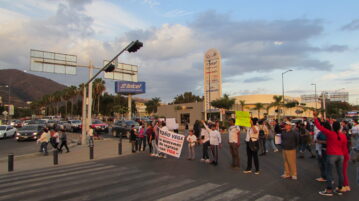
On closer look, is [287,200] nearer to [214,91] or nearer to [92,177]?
[92,177]

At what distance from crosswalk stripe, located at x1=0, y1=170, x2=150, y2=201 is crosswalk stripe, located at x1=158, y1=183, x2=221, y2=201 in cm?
243

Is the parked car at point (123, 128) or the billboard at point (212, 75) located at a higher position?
the billboard at point (212, 75)

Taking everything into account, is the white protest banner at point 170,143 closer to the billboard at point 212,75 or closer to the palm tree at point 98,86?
the billboard at point 212,75

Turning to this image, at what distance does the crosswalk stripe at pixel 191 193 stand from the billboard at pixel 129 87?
153 ft

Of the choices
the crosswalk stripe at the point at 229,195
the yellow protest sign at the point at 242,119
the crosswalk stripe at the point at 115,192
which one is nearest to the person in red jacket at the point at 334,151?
the crosswalk stripe at the point at 229,195

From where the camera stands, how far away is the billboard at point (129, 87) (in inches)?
2069

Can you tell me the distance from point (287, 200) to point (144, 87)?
49510mm

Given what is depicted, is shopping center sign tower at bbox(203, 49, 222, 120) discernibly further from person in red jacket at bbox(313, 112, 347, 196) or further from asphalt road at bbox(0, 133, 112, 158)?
person in red jacket at bbox(313, 112, 347, 196)

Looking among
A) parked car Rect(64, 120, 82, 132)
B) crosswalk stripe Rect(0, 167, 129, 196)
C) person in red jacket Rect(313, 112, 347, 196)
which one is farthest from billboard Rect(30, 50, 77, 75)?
person in red jacket Rect(313, 112, 347, 196)

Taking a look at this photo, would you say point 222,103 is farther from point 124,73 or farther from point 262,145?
point 262,145

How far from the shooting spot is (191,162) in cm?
1212

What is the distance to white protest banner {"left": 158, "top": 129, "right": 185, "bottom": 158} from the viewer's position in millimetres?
12930

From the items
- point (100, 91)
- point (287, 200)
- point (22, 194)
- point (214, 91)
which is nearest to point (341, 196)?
point (287, 200)

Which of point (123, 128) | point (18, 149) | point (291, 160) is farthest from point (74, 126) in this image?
point (291, 160)
